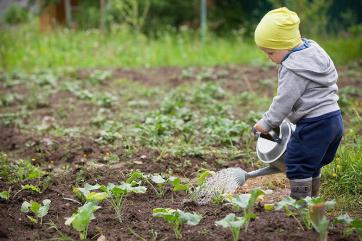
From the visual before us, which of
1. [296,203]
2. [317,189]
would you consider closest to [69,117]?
[317,189]

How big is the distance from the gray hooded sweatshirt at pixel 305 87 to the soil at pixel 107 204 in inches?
23.9

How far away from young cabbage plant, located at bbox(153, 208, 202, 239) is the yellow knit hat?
1.16 m

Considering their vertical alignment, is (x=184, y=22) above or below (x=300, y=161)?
below

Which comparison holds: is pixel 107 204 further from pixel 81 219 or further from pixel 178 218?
pixel 178 218

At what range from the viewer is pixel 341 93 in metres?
7.25

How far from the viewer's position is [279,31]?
12.1 ft

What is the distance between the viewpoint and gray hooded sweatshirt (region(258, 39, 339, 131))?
362 cm

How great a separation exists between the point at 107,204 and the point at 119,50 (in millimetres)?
7479

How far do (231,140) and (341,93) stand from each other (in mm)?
2465

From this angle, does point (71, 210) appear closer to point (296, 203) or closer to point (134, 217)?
point (134, 217)

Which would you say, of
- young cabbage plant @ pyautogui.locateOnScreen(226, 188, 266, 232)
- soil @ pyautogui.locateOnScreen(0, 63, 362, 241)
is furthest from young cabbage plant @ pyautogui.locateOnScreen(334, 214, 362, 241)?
young cabbage plant @ pyautogui.locateOnScreen(226, 188, 266, 232)

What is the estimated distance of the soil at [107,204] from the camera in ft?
10.9

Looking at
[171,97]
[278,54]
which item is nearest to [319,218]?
[278,54]

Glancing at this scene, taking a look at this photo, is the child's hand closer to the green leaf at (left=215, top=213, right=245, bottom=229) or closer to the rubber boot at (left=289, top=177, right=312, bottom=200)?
the rubber boot at (left=289, top=177, right=312, bottom=200)
